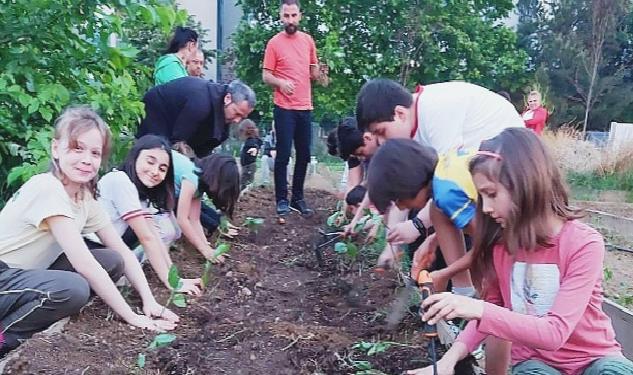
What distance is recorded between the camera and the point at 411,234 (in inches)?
129

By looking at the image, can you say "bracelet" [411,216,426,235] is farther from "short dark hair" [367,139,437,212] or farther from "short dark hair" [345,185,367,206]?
"short dark hair" [345,185,367,206]

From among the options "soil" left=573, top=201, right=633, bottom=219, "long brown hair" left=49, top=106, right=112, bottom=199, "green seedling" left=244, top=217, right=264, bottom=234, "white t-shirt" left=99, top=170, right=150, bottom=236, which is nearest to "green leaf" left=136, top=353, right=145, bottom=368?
"long brown hair" left=49, top=106, right=112, bottom=199

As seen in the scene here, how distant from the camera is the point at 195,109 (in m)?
4.38

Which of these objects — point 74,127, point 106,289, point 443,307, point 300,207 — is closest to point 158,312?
point 106,289

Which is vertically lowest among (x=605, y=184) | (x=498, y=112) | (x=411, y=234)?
(x=605, y=184)

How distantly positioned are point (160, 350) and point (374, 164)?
1.04m

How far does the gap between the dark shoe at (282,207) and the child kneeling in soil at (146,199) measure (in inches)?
74.4

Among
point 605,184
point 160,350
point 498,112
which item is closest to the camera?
point 160,350

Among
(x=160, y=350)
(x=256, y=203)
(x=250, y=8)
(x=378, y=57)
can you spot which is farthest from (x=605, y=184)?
(x=160, y=350)

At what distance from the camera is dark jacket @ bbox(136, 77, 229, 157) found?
4.41 metres

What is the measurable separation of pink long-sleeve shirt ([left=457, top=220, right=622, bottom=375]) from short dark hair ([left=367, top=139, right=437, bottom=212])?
0.50 m

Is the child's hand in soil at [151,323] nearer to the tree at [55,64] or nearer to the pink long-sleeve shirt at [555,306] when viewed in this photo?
the tree at [55,64]

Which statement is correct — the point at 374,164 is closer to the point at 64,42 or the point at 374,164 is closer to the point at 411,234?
the point at 411,234

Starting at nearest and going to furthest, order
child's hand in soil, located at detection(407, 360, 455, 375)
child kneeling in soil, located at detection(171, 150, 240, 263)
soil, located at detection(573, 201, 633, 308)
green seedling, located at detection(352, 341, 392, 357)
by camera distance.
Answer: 1. child's hand in soil, located at detection(407, 360, 455, 375)
2. green seedling, located at detection(352, 341, 392, 357)
3. child kneeling in soil, located at detection(171, 150, 240, 263)
4. soil, located at detection(573, 201, 633, 308)
